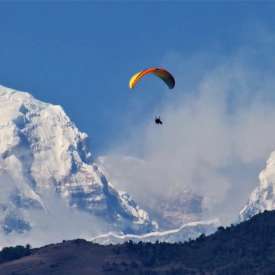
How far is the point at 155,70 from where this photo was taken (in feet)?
654

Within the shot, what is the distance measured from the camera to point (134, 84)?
195 m

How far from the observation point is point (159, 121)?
190m

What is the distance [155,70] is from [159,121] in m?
11.7

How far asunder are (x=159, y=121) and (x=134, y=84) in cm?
763

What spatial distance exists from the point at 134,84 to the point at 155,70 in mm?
5649
